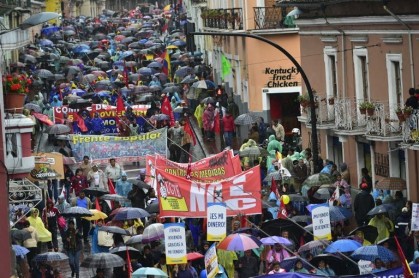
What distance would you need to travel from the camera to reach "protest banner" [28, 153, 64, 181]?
125 ft

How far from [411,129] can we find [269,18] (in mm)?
23159

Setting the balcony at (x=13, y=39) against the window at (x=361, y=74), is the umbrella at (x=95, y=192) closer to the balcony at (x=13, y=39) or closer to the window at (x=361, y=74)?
Result: the window at (x=361, y=74)

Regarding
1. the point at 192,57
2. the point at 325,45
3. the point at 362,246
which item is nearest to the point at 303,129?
the point at 325,45

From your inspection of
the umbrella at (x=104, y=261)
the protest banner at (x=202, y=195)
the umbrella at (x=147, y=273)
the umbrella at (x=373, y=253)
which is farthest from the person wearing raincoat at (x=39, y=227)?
the umbrella at (x=373, y=253)

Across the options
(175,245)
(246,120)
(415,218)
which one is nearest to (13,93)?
(175,245)

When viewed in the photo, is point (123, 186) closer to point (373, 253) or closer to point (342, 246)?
point (342, 246)

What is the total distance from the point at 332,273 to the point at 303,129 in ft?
58.1

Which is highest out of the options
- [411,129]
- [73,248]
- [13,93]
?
[13,93]

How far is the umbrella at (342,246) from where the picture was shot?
27.0 m

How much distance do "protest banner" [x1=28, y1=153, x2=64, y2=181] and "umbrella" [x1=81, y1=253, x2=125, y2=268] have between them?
32.7 feet

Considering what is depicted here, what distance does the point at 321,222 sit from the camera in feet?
92.9

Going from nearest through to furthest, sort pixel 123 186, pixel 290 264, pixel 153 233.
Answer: pixel 290 264
pixel 153 233
pixel 123 186

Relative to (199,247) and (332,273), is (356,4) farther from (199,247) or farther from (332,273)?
(332,273)

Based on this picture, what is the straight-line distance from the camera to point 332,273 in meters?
26.4
